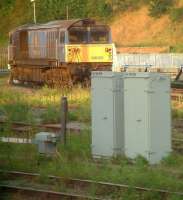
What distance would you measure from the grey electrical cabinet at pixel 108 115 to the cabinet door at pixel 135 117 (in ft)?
0.89

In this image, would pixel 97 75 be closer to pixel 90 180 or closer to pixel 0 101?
pixel 90 180

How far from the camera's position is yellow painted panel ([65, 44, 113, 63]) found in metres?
31.3

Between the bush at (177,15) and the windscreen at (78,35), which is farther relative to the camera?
the bush at (177,15)

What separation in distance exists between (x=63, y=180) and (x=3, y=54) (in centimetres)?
4411

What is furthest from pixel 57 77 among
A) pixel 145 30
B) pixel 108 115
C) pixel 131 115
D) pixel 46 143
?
pixel 145 30

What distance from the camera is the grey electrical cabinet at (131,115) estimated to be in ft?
39.1

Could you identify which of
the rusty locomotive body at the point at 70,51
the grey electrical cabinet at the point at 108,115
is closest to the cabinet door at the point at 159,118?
the grey electrical cabinet at the point at 108,115

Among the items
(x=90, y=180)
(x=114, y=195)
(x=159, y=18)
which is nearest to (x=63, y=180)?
(x=90, y=180)

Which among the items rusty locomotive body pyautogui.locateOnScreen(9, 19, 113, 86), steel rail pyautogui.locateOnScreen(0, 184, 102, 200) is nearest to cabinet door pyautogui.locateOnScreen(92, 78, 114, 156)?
steel rail pyautogui.locateOnScreen(0, 184, 102, 200)

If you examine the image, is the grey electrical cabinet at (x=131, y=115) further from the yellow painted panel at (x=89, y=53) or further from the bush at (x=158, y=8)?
the bush at (x=158, y=8)

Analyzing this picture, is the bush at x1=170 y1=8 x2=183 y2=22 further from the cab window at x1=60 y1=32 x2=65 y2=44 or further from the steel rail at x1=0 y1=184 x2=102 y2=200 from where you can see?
the steel rail at x1=0 y1=184 x2=102 y2=200

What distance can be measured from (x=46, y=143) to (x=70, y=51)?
1891cm

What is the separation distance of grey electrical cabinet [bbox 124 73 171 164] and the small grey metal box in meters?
1.30

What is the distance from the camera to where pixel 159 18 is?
57969 millimetres
